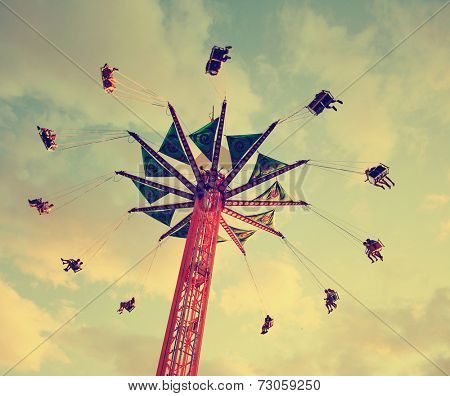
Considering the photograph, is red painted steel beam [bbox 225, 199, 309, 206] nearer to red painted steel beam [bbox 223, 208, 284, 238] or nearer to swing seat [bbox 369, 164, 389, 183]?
red painted steel beam [bbox 223, 208, 284, 238]

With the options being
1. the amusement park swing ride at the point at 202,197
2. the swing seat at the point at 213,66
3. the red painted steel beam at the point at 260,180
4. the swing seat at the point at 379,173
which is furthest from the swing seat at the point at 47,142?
the swing seat at the point at 379,173

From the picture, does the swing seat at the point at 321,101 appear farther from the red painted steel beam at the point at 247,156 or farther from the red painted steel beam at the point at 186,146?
the red painted steel beam at the point at 186,146

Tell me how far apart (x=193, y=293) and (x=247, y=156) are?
20.9 feet

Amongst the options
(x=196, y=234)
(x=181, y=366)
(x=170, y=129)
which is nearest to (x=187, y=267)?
(x=196, y=234)

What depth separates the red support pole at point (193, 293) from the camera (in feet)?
33.3

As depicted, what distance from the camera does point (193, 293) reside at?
11391 mm

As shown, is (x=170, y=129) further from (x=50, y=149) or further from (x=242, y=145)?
(x=50, y=149)

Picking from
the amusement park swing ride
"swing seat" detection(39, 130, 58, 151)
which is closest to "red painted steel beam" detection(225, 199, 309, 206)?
the amusement park swing ride

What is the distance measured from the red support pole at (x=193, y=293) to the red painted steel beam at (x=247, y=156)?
101 cm

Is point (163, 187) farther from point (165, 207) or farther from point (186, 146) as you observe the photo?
point (186, 146)

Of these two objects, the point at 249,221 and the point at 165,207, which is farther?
the point at 249,221

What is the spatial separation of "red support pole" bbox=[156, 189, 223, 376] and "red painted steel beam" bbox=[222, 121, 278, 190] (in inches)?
39.6

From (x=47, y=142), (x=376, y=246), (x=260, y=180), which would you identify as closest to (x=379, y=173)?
(x=376, y=246)

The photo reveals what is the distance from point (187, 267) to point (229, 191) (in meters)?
4.17
